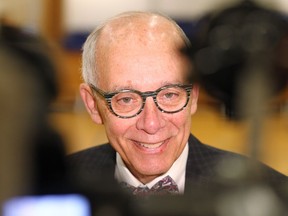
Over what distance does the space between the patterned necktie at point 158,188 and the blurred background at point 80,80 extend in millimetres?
57

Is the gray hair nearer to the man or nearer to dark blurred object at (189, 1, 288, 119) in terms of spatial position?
the man

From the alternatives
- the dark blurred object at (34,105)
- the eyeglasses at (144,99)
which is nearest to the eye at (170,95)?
the eyeglasses at (144,99)

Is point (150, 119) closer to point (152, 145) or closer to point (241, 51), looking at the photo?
point (152, 145)

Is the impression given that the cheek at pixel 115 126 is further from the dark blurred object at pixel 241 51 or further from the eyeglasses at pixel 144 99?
the dark blurred object at pixel 241 51

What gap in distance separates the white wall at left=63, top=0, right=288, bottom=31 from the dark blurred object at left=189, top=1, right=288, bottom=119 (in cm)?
8

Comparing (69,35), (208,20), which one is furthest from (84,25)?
(208,20)

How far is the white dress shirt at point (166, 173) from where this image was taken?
581 mm

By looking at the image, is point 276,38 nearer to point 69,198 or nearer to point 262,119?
point 262,119

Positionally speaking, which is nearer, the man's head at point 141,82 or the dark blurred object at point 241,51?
the dark blurred object at point 241,51

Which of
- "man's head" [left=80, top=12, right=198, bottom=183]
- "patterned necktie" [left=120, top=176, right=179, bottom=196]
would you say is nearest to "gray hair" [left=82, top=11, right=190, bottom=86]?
"man's head" [left=80, top=12, right=198, bottom=183]

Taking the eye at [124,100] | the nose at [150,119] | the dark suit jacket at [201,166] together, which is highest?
the eye at [124,100]

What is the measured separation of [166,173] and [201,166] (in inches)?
1.4

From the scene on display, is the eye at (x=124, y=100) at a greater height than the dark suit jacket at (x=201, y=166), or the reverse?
the eye at (x=124, y=100)

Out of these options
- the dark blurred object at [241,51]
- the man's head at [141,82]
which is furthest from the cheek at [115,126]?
the dark blurred object at [241,51]
